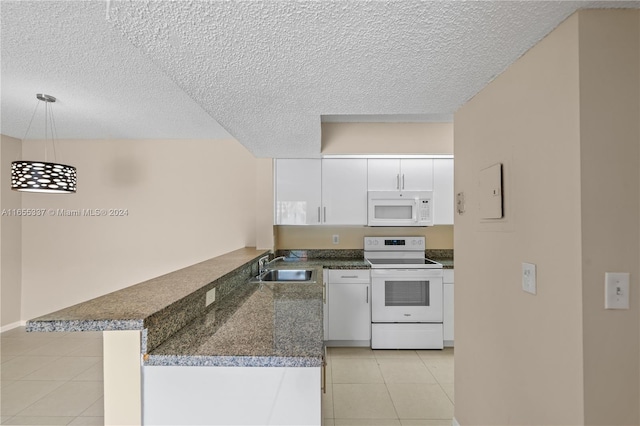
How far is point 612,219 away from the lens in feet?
3.39

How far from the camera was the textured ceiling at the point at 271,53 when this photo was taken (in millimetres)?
1047

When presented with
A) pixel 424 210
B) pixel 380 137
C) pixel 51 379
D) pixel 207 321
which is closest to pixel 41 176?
pixel 51 379

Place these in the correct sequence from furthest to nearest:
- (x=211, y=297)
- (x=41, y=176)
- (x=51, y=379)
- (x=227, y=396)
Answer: (x=51, y=379) < (x=41, y=176) < (x=211, y=297) < (x=227, y=396)

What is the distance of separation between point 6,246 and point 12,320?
913mm

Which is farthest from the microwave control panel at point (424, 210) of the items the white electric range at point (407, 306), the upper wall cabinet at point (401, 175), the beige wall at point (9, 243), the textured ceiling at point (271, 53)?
the beige wall at point (9, 243)

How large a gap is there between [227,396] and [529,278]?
130 centimetres

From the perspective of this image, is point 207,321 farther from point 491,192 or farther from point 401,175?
point 401,175

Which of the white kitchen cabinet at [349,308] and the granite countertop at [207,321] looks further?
the white kitchen cabinet at [349,308]

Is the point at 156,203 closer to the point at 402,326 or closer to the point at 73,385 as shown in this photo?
the point at 73,385

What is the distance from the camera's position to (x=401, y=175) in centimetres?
358

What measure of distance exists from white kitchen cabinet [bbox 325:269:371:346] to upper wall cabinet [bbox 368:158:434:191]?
1.02m

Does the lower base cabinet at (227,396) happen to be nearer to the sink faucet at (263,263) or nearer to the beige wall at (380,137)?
the sink faucet at (263,263)

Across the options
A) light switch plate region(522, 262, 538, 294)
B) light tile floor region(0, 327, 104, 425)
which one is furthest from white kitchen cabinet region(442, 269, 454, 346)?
light tile floor region(0, 327, 104, 425)

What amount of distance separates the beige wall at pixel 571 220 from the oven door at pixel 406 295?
179 cm
